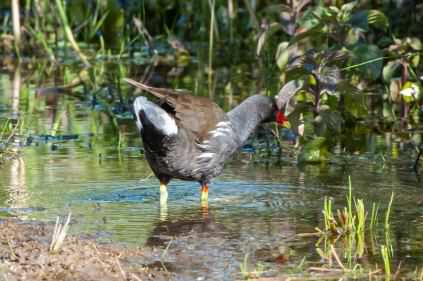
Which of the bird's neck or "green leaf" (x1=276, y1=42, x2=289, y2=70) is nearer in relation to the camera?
the bird's neck

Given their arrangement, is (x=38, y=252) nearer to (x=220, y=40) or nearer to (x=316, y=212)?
(x=316, y=212)

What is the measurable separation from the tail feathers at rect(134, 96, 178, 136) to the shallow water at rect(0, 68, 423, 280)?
479 millimetres

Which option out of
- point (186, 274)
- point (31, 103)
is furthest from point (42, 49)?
point (186, 274)

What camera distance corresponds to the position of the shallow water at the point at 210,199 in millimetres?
5586

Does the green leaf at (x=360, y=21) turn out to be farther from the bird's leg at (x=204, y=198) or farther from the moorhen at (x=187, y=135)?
the bird's leg at (x=204, y=198)

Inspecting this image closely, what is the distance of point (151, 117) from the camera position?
252 inches

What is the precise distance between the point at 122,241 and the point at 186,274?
753 mm

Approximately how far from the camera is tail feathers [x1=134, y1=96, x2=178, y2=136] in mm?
6373

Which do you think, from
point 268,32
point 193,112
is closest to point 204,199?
point 193,112

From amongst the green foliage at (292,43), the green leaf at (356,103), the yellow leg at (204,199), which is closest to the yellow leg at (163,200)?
the yellow leg at (204,199)

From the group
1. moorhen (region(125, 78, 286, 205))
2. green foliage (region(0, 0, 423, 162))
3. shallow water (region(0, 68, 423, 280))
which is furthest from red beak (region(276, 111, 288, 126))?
moorhen (region(125, 78, 286, 205))

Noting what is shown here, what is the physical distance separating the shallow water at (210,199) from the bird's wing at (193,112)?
0.44m

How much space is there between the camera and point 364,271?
5.11 metres

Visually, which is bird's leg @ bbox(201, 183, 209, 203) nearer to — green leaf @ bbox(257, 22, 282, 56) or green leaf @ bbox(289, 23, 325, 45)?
green leaf @ bbox(289, 23, 325, 45)
